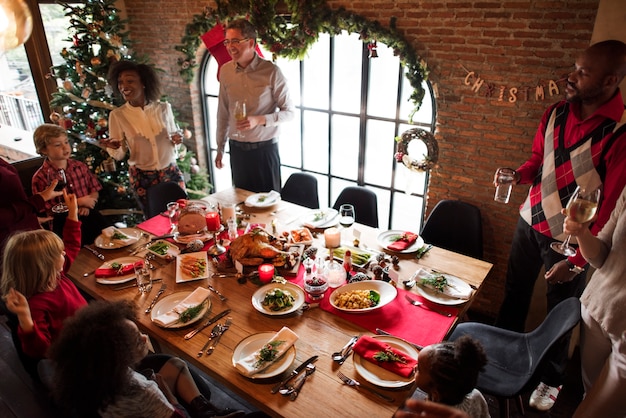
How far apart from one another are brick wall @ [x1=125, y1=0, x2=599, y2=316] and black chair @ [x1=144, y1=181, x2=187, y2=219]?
2.04 m

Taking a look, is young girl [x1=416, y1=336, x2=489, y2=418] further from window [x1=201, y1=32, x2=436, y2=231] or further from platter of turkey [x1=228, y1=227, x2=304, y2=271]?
window [x1=201, y1=32, x2=436, y2=231]

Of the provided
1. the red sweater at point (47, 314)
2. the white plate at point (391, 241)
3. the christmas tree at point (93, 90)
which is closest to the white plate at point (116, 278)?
the red sweater at point (47, 314)

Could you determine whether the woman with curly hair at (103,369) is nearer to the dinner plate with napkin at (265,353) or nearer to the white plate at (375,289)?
the dinner plate with napkin at (265,353)

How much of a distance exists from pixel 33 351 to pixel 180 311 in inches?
25.2

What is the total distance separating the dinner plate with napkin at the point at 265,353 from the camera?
1.63 metres

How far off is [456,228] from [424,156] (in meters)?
0.60

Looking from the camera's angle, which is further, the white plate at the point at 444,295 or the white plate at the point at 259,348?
the white plate at the point at 444,295

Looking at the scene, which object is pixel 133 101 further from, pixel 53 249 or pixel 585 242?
pixel 585 242

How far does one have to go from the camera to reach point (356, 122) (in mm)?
Result: 4000

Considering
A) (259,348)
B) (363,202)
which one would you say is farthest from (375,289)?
(363,202)

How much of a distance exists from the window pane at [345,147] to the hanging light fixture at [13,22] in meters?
2.60

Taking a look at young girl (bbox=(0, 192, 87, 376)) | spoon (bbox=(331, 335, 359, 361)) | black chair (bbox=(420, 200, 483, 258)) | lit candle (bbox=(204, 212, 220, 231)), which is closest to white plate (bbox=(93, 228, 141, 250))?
lit candle (bbox=(204, 212, 220, 231))

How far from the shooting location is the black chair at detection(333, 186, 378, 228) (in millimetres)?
3193

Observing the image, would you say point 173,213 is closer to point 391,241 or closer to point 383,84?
point 391,241
